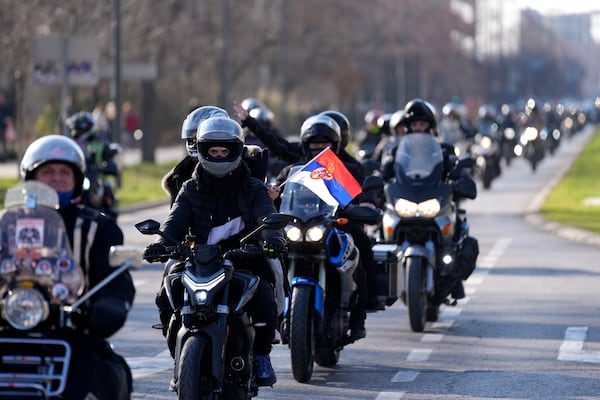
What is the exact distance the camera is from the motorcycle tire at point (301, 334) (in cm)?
1046

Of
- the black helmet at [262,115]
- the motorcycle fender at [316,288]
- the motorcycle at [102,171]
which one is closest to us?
the motorcycle fender at [316,288]

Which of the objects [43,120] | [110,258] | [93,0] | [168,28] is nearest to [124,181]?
[93,0]

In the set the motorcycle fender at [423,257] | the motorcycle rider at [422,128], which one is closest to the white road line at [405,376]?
the motorcycle fender at [423,257]

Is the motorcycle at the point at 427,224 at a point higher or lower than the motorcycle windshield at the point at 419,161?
lower

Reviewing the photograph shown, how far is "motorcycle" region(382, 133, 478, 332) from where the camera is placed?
43.5ft

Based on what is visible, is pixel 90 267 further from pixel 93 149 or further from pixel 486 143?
pixel 486 143

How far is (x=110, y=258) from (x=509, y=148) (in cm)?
4030

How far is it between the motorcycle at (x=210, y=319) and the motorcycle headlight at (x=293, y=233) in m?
2.08

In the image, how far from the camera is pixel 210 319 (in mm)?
8359

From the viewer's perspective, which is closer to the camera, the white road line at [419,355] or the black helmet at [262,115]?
the white road line at [419,355]

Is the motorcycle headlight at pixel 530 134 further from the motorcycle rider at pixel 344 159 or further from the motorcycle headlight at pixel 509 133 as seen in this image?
the motorcycle rider at pixel 344 159

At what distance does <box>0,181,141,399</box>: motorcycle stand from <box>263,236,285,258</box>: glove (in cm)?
206

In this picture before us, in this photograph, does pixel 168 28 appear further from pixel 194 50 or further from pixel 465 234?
pixel 465 234

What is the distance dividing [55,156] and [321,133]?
5337 mm
